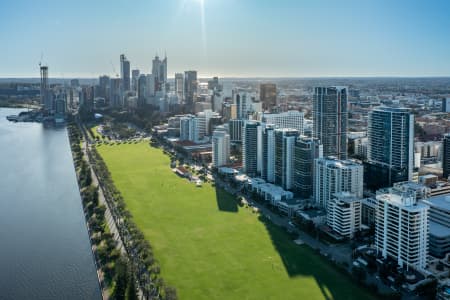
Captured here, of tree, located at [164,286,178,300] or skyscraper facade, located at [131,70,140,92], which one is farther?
skyscraper facade, located at [131,70,140,92]

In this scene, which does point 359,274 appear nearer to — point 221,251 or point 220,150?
point 221,251

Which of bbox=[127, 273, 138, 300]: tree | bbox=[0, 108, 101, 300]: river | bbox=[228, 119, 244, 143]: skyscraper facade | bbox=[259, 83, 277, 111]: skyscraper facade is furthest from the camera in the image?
bbox=[259, 83, 277, 111]: skyscraper facade

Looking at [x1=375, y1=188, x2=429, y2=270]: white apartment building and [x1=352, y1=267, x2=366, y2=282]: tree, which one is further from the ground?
[x1=375, y1=188, x2=429, y2=270]: white apartment building

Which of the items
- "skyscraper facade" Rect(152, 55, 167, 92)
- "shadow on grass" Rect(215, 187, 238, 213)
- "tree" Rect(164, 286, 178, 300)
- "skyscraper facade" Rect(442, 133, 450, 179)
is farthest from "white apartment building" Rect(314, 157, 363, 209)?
"skyscraper facade" Rect(152, 55, 167, 92)

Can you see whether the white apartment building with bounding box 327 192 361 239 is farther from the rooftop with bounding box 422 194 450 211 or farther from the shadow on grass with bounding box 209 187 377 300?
the rooftop with bounding box 422 194 450 211

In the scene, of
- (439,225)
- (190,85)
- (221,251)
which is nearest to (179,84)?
(190,85)

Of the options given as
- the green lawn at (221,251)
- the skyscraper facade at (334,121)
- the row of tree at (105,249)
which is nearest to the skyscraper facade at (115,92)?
the row of tree at (105,249)
